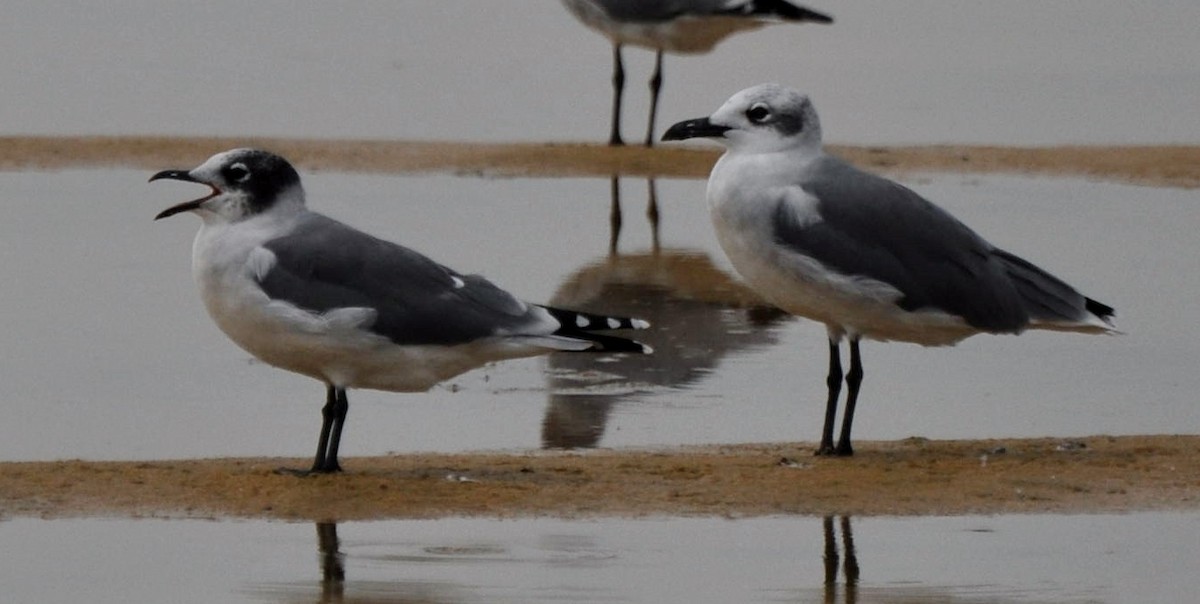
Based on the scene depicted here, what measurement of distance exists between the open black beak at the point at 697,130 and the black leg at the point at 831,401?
0.88 meters

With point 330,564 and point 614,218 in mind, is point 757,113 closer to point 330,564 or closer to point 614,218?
point 330,564

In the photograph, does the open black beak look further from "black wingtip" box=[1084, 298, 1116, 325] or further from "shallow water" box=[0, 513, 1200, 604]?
"shallow water" box=[0, 513, 1200, 604]

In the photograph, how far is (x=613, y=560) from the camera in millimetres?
8570

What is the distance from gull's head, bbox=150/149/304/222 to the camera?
983cm

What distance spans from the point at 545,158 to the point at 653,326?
19.1 ft

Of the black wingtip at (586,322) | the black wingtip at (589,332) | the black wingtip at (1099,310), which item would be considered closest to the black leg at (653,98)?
the black wingtip at (1099,310)

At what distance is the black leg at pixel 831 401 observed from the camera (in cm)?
1030

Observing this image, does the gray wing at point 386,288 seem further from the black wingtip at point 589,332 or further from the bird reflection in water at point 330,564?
the bird reflection in water at point 330,564

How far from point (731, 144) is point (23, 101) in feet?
40.5

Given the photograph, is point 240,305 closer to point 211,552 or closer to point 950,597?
point 211,552

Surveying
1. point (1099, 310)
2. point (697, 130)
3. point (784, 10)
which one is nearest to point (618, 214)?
point (784, 10)

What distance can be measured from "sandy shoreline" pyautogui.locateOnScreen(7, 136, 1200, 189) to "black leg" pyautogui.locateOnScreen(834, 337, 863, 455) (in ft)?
26.7

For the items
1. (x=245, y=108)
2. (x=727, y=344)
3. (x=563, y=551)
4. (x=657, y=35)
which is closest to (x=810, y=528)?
(x=563, y=551)

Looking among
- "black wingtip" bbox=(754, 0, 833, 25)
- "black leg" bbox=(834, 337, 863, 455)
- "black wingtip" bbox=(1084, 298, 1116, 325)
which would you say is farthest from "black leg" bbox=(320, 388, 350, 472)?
"black wingtip" bbox=(754, 0, 833, 25)
